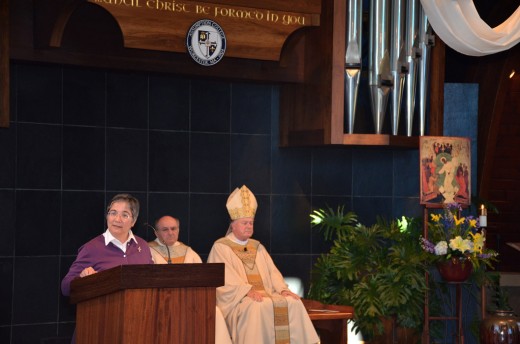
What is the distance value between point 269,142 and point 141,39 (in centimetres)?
170

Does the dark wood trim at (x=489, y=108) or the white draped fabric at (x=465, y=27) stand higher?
the white draped fabric at (x=465, y=27)

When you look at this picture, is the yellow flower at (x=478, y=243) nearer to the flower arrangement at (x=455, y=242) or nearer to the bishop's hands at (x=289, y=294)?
the flower arrangement at (x=455, y=242)

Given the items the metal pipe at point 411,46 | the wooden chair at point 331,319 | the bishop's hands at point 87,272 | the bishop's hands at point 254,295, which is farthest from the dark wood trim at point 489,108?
the bishop's hands at point 87,272

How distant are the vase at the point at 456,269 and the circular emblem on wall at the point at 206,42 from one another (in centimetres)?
224

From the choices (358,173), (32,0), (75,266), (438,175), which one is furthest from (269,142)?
(75,266)

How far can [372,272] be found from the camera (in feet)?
26.6

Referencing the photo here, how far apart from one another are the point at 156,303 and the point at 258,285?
3209 mm

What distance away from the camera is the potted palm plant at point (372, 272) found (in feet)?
25.8

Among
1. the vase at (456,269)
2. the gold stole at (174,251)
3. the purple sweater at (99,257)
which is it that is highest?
the purple sweater at (99,257)

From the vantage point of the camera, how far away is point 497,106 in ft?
32.5

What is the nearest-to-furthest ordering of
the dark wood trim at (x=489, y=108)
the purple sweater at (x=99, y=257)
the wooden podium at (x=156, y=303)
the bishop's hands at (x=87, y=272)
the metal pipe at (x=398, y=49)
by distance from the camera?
the wooden podium at (x=156, y=303)
the bishop's hands at (x=87, y=272)
the purple sweater at (x=99, y=257)
the metal pipe at (x=398, y=49)
the dark wood trim at (x=489, y=108)

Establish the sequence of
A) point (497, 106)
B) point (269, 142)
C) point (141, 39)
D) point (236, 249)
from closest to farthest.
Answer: point (141, 39), point (236, 249), point (269, 142), point (497, 106)

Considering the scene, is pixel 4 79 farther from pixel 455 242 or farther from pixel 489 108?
pixel 489 108

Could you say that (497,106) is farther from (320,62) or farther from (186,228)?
(186,228)
